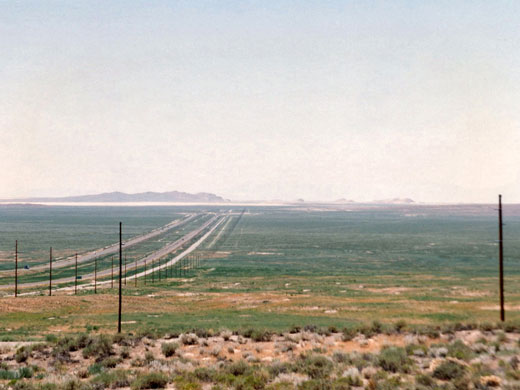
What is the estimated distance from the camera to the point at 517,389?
12398 millimetres

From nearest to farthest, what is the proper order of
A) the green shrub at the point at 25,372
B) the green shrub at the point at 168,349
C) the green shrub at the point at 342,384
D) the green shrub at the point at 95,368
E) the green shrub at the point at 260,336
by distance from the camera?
the green shrub at the point at 342,384 < the green shrub at the point at 25,372 < the green shrub at the point at 95,368 < the green shrub at the point at 168,349 < the green shrub at the point at 260,336

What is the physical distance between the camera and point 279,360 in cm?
1748

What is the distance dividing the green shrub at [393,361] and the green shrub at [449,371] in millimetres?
1214

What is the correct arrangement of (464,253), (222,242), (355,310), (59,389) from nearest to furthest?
(59,389)
(355,310)
(464,253)
(222,242)

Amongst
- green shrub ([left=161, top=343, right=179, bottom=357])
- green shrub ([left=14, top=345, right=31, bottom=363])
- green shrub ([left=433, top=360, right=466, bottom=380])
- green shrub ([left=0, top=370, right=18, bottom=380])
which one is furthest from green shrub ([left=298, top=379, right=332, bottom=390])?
green shrub ([left=14, top=345, right=31, bottom=363])

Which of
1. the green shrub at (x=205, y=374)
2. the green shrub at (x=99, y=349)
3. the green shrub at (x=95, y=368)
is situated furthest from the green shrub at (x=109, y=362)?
the green shrub at (x=205, y=374)

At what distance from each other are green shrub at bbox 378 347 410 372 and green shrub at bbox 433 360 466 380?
1214 millimetres

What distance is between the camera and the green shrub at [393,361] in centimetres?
1559

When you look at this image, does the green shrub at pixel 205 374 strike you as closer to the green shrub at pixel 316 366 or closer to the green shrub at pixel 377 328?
the green shrub at pixel 316 366

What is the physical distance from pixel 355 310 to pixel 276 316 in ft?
28.4

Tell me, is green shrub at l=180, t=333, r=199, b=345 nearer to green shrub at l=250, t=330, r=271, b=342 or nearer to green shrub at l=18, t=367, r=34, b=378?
green shrub at l=250, t=330, r=271, b=342

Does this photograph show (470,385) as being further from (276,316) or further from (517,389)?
(276,316)

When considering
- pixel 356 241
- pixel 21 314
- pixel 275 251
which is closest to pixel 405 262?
pixel 275 251

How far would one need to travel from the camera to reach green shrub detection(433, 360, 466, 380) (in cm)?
1426
